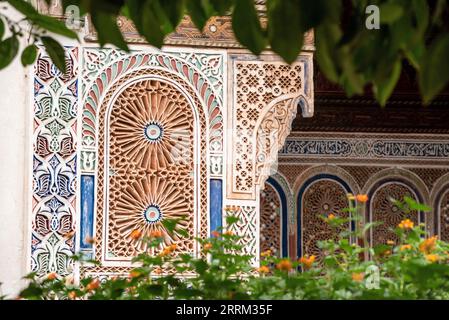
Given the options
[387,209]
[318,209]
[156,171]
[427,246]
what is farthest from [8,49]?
[387,209]

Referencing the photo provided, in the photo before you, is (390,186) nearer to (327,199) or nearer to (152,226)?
(327,199)

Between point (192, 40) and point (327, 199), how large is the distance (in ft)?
9.30

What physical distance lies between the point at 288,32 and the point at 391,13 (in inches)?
6.5

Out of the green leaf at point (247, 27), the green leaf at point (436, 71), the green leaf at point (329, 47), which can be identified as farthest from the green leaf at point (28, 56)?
the green leaf at point (436, 71)

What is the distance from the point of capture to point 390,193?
8969mm

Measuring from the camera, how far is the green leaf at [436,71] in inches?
76.0

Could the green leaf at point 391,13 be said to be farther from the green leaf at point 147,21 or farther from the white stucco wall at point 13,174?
the white stucco wall at point 13,174

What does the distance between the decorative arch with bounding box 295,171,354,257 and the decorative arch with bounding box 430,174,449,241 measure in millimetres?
616

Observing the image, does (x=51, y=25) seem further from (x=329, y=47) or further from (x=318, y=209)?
(x=318, y=209)

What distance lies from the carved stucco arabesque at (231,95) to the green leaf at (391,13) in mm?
4167

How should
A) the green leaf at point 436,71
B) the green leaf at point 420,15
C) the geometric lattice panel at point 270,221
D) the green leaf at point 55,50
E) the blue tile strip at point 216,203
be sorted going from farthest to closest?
1. the geometric lattice panel at point 270,221
2. the blue tile strip at point 216,203
3. the green leaf at point 55,50
4. the green leaf at point 420,15
5. the green leaf at point 436,71

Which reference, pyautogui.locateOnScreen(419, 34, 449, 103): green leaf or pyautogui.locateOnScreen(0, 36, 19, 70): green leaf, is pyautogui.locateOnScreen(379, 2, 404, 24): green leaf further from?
pyautogui.locateOnScreen(0, 36, 19, 70): green leaf
